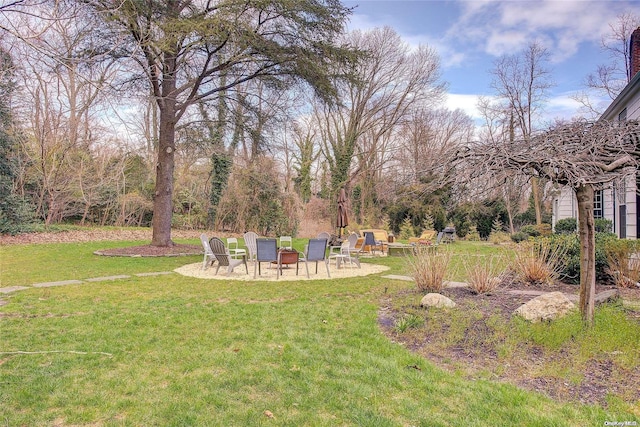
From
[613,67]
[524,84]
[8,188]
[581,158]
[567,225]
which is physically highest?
[613,67]

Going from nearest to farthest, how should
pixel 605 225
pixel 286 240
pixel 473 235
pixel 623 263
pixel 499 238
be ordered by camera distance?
pixel 623 263 < pixel 605 225 < pixel 286 240 < pixel 499 238 < pixel 473 235

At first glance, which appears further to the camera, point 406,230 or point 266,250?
point 406,230

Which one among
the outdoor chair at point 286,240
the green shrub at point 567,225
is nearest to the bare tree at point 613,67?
the green shrub at point 567,225

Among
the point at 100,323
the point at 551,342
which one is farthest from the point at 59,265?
the point at 551,342

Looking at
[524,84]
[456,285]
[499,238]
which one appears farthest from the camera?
[524,84]

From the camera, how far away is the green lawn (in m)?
2.43

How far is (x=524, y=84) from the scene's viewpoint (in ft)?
70.7

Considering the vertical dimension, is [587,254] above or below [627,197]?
below

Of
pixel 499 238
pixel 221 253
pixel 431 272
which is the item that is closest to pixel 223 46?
pixel 221 253

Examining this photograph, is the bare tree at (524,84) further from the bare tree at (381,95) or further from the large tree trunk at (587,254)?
the large tree trunk at (587,254)

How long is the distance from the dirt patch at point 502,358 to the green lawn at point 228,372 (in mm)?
200

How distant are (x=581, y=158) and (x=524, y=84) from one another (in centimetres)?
2126

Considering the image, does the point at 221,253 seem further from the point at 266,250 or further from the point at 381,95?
the point at 381,95

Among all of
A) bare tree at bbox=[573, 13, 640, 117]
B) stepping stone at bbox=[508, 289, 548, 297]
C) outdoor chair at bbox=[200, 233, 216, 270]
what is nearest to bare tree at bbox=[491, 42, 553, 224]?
bare tree at bbox=[573, 13, 640, 117]
